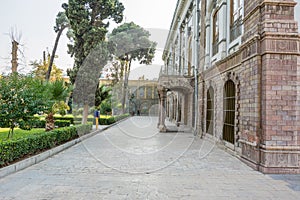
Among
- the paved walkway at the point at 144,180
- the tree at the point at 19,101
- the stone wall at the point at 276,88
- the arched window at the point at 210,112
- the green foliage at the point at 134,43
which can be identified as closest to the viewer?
the paved walkway at the point at 144,180

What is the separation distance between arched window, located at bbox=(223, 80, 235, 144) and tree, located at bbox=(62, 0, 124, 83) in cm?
925

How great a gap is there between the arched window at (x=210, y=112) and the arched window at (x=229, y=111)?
1.71 metres

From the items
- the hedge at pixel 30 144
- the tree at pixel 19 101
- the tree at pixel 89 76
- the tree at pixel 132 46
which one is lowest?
the hedge at pixel 30 144

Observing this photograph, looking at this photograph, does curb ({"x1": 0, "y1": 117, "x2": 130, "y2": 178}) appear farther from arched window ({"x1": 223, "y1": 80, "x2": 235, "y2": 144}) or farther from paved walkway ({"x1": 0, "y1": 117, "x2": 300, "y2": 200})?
arched window ({"x1": 223, "y1": 80, "x2": 235, "y2": 144})

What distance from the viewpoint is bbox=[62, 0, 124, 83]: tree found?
15.2 metres

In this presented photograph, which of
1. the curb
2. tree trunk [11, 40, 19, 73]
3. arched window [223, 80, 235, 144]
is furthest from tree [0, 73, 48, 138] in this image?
tree trunk [11, 40, 19, 73]

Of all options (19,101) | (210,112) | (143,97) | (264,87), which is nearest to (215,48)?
(210,112)

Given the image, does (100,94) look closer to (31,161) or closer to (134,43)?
(31,161)

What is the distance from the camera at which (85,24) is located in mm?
15211

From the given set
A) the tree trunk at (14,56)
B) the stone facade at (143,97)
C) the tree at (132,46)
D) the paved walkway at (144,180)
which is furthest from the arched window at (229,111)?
the stone facade at (143,97)

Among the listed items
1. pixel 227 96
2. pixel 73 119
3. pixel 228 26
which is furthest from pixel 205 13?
pixel 73 119

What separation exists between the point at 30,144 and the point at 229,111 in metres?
6.47

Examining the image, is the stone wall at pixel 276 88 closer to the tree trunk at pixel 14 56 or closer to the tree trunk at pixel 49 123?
the tree trunk at pixel 49 123

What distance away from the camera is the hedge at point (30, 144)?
18.8 feet
